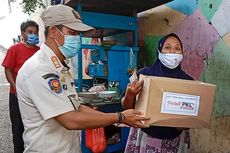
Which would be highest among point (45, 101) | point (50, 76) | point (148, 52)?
point (148, 52)

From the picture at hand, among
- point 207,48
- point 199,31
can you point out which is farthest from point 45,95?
point 199,31

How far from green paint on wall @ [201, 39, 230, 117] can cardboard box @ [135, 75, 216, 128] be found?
1.12 metres

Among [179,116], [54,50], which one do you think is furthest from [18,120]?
[179,116]

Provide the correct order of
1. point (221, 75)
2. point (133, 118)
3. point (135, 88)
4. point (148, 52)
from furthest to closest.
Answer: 1. point (148, 52)
2. point (221, 75)
3. point (135, 88)
4. point (133, 118)

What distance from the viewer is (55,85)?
1555 mm

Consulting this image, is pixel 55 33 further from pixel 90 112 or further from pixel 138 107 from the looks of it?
pixel 138 107

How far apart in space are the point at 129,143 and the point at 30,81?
1.29m

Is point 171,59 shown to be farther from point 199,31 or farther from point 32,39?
point 32,39

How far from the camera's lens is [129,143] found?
8.34 feet

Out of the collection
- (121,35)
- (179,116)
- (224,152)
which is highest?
(121,35)

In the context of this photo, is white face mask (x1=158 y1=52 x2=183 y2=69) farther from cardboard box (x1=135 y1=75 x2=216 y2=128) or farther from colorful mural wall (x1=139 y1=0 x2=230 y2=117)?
colorful mural wall (x1=139 y1=0 x2=230 y2=117)

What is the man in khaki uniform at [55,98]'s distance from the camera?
60.7 inches

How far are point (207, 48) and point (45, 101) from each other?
2.22 meters

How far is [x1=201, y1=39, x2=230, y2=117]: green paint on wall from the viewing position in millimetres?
2899
